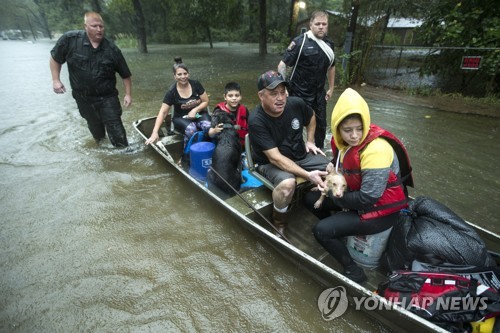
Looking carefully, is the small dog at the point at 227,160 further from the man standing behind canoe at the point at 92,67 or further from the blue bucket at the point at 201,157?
the man standing behind canoe at the point at 92,67

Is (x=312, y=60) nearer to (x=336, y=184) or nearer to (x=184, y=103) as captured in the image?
(x=184, y=103)

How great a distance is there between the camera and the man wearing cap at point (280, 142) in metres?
3.14

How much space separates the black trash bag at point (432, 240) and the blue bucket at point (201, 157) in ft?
9.16

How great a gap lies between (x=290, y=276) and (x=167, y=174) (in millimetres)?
3185

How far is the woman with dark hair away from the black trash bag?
3507mm

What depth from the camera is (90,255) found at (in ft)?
11.4

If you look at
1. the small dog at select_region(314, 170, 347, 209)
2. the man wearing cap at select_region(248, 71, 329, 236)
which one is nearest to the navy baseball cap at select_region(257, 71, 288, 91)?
the man wearing cap at select_region(248, 71, 329, 236)

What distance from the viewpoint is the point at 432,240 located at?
7.39ft

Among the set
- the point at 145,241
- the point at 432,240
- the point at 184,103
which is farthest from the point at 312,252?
the point at 184,103

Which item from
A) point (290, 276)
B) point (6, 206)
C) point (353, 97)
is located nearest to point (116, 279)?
point (290, 276)

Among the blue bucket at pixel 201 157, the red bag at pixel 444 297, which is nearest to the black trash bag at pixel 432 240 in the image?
the red bag at pixel 444 297

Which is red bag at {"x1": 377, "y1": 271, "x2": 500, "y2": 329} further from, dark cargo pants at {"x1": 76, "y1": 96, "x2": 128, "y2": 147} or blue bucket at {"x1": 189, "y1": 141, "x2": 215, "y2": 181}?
dark cargo pants at {"x1": 76, "y1": 96, "x2": 128, "y2": 147}

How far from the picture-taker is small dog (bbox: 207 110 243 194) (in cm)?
402

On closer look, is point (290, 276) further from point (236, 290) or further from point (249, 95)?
point (249, 95)
